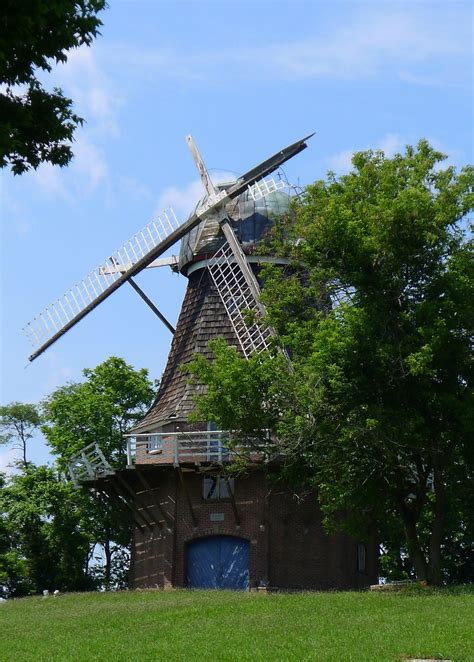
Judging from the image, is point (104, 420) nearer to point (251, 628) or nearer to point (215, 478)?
point (215, 478)

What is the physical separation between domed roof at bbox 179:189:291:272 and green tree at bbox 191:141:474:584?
6892 mm

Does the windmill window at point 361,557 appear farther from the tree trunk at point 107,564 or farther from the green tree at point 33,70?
the green tree at point 33,70

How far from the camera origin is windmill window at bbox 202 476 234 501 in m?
35.5

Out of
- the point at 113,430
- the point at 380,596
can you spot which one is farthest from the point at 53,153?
the point at 113,430

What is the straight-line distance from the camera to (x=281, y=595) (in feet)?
95.0

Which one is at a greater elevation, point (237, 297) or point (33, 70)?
point (237, 297)

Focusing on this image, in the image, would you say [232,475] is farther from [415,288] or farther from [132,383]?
[132,383]

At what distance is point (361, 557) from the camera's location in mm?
38156

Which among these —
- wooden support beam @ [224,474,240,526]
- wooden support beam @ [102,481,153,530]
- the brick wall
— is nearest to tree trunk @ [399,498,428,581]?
the brick wall

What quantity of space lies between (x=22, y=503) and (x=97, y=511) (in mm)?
2893

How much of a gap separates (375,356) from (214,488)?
9.19m

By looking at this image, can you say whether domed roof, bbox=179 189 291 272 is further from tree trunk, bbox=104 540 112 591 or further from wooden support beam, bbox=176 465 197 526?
tree trunk, bbox=104 540 112 591

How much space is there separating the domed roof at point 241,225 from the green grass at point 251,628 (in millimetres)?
12313

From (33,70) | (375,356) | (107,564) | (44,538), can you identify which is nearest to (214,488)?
(375,356)
